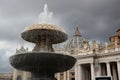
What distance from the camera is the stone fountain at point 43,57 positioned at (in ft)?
43.9

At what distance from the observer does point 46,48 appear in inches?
620

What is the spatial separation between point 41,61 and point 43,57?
39 cm

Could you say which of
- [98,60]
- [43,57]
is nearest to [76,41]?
[98,60]

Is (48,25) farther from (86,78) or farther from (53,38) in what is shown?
(86,78)

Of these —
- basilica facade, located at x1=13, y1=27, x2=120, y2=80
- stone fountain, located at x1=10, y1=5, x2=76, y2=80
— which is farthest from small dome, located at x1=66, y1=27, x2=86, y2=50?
stone fountain, located at x1=10, y1=5, x2=76, y2=80

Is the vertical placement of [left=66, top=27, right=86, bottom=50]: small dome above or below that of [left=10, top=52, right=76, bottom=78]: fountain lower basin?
above

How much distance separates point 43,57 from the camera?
43.5 ft

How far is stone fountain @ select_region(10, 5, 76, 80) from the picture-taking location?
13375 mm

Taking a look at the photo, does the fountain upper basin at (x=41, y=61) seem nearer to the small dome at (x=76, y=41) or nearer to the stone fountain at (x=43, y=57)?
the stone fountain at (x=43, y=57)

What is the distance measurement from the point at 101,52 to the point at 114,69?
4867 millimetres

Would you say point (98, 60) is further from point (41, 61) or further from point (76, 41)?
point (76, 41)

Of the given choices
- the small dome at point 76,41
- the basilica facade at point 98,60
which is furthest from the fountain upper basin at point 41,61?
the small dome at point 76,41

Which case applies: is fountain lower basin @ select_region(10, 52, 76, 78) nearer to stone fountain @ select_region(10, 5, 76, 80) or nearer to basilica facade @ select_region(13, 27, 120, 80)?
stone fountain @ select_region(10, 5, 76, 80)

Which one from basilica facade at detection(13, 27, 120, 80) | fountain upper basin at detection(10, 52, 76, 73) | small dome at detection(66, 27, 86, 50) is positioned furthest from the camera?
small dome at detection(66, 27, 86, 50)
